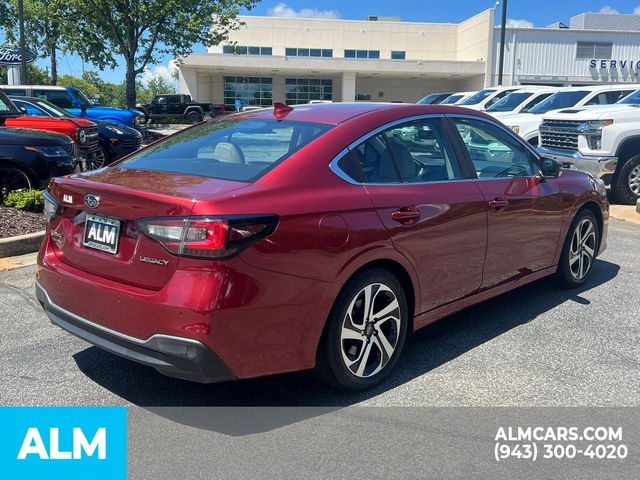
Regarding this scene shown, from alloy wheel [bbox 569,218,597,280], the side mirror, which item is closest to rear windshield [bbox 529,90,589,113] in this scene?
alloy wheel [bbox 569,218,597,280]

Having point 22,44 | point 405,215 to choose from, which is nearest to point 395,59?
point 22,44

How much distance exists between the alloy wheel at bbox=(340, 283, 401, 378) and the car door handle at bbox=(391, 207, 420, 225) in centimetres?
41

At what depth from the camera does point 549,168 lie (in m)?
5.17

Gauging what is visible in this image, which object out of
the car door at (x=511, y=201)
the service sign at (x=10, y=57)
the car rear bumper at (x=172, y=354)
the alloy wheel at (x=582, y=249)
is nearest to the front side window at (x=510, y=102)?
the alloy wheel at (x=582, y=249)

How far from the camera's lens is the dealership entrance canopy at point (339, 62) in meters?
44.9

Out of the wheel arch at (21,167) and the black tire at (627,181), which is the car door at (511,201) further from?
the black tire at (627,181)

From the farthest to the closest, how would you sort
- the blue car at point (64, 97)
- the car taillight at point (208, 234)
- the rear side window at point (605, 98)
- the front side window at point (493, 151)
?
1. the blue car at point (64, 97)
2. the rear side window at point (605, 98)
3. the front side window at point (493, 151)
4. the car taillight at point (208, 234)

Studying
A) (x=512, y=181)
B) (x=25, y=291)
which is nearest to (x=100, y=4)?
(x=25, y=291)

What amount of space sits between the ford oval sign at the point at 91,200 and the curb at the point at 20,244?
3734mm

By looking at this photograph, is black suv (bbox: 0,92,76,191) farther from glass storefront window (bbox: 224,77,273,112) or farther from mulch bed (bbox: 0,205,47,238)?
glass storefront window (bbox: 224,77,273,112)

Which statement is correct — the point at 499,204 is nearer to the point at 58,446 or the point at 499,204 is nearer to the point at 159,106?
the point at 58,446

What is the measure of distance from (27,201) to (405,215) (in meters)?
5.78

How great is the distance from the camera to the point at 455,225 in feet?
13.5

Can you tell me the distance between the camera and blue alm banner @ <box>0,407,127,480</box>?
2980mm
